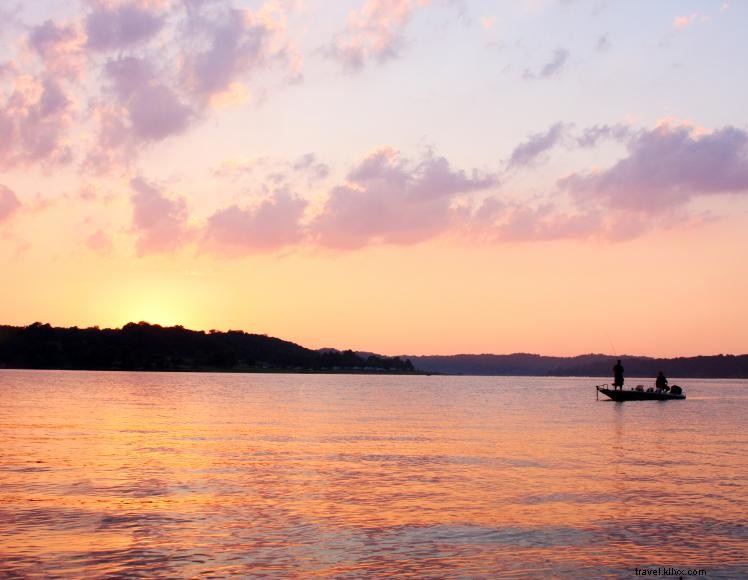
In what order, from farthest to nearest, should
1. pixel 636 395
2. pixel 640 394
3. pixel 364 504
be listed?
pixel 636 395 < pixel 640 394 < pixel 364 504

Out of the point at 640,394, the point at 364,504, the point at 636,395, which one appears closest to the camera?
the point at 364,504

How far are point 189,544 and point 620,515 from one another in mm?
12934

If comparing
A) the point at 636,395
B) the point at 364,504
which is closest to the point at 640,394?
the point at 636,395

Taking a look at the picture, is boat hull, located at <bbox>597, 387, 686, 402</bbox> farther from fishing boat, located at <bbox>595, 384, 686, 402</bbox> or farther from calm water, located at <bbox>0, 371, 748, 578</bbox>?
calm water, located at <bbox>0, 371, 748, 578</bbox>

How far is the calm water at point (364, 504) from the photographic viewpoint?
62.3ft

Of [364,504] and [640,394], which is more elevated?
[640,394]

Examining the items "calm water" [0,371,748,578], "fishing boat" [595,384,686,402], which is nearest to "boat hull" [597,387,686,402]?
"fishing boat" [595,384,686,402]

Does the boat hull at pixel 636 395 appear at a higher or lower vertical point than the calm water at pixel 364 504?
higher

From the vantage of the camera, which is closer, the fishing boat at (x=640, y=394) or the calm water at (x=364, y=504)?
the calm water at (x=364, y=504)

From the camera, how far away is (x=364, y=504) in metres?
26.4

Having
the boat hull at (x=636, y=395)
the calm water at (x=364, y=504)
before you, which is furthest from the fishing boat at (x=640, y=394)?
the calm water at (x=364, y=504)

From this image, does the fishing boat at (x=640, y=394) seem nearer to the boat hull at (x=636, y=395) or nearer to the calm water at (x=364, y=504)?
the boat hull at (x=636, y=395)

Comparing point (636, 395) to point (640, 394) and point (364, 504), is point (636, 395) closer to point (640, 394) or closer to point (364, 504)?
point (640, 394)

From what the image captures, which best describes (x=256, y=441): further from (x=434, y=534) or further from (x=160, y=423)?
(x=434, y=534)
